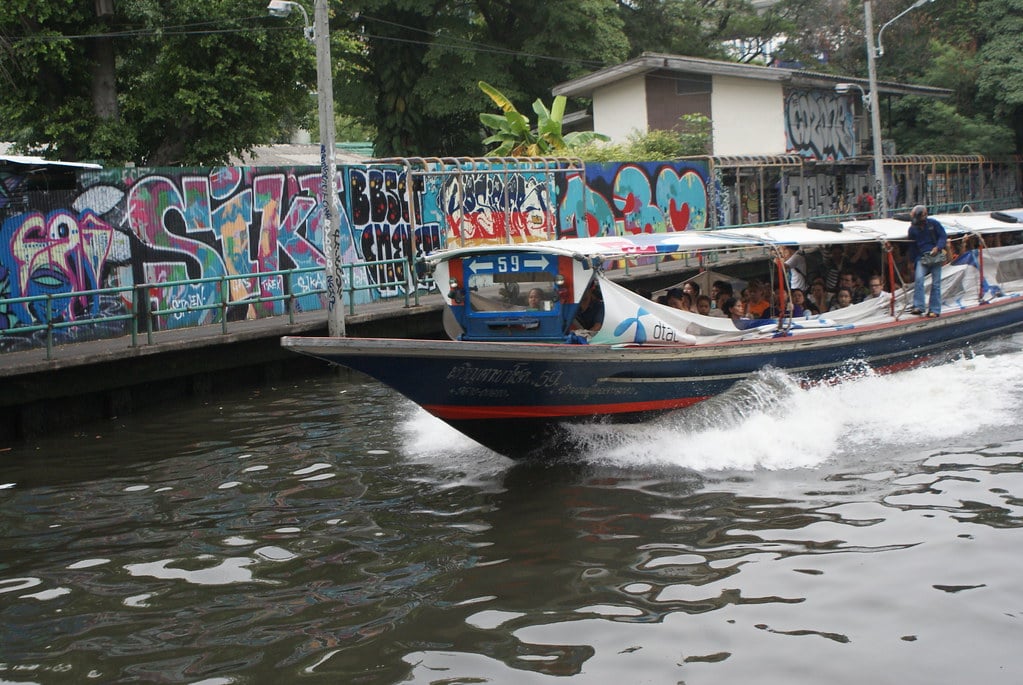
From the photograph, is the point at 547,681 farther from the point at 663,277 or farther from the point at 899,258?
the point at 663,277

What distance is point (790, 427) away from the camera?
35.5 feet

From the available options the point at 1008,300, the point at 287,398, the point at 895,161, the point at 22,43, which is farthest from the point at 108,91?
the point at 895,161

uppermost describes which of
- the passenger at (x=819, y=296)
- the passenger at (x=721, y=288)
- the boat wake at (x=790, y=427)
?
the passenger at (x=721, y=288)

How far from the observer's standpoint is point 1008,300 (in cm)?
1545

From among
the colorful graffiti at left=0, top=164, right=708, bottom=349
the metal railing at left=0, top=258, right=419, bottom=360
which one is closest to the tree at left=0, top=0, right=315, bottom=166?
the colorful graffiti at left=0, top=164, right=708, bottom=349

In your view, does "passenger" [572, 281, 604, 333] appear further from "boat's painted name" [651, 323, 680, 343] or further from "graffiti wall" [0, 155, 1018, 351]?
"graffiti wall" [0, 155, 1018, 351]

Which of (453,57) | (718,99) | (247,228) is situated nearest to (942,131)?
(718,99)

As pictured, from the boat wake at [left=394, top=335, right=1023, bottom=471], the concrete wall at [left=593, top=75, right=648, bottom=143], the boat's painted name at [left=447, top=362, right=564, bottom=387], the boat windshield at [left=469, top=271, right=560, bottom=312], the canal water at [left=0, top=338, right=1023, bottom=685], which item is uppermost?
the concrete wall at [left=593, top=75, right=648, bottom=143]

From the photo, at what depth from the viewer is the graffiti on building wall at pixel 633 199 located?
25.4 meters

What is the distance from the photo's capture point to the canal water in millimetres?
6059

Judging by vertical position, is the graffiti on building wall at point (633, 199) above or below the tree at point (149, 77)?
below

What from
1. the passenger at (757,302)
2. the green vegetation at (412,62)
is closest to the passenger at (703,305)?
the passenger at (757,302)

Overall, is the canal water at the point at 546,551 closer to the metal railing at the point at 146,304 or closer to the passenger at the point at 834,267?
the metal railing at the point at 146,304

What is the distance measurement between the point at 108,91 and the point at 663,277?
40.5 feet
